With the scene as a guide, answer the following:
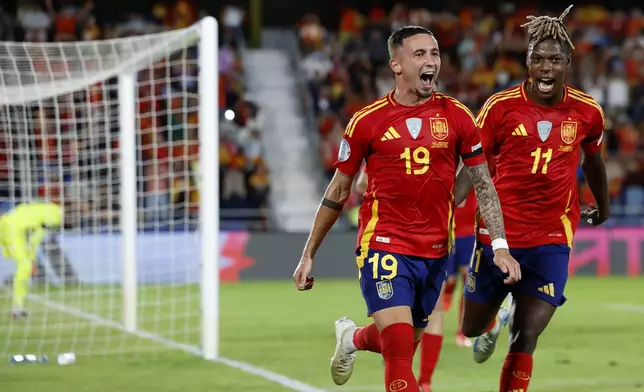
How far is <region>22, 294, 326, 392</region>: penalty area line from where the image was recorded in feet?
28.8

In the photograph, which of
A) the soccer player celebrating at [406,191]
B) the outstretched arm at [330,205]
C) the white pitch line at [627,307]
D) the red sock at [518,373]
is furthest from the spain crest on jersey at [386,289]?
Answer: the white pitch line at [627,307]

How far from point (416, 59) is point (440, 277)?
3.78 feet

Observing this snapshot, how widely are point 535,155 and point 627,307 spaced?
9.10 metres

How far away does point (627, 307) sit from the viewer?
50.9 feet

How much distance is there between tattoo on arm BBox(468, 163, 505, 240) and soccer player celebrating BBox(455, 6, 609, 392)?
59 centimetres

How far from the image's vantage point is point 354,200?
867 inches

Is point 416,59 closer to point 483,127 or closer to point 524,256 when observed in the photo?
point 483,127

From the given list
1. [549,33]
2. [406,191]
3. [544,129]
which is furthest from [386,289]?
[549,33]

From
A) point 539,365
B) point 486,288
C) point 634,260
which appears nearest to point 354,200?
point 634,260

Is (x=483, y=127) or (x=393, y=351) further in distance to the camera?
(x=483, y=127)

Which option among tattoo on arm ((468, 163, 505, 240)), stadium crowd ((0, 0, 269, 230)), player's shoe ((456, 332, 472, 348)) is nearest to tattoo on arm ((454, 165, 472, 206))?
tattoo on arm ((468, 163, 505, 240))

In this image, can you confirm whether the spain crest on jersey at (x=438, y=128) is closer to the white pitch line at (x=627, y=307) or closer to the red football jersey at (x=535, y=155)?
the red football jersey at (x=535, y=155)

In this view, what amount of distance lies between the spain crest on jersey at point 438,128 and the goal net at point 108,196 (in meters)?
4.34

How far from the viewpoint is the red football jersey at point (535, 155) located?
22.8 feet
